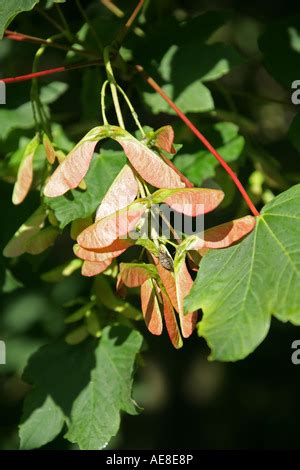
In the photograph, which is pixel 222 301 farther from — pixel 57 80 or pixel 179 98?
pixel 57 80

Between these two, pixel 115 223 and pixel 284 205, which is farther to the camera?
pixel 284 205

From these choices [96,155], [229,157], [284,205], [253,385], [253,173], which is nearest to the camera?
[284,205]

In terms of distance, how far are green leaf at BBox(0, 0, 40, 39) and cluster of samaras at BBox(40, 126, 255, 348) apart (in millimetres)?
252

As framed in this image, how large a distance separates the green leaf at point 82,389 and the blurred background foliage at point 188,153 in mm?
184

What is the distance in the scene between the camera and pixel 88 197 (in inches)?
63.6

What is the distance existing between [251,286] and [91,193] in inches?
15.1

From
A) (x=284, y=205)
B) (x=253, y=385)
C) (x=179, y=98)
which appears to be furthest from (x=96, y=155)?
(x=253, y=385)

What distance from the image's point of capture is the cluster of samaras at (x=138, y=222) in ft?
4.48

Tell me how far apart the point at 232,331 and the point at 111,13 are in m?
1.13

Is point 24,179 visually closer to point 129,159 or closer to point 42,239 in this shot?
point 42,239

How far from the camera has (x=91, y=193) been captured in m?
1.62

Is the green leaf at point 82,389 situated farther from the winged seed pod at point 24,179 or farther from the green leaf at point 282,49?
the green leaf at point 282,49

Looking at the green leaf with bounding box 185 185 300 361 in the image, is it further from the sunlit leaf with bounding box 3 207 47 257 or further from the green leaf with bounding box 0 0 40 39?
the green leaf with bounding box 0 0 40 39

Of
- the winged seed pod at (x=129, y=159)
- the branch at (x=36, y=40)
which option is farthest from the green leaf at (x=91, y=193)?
the branch at (x=36, y=40)
